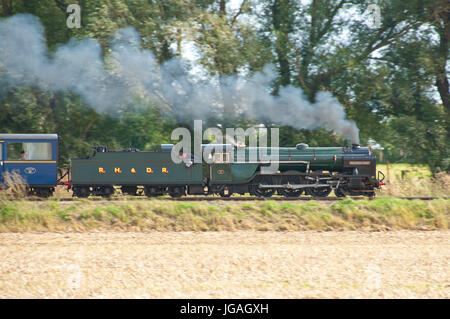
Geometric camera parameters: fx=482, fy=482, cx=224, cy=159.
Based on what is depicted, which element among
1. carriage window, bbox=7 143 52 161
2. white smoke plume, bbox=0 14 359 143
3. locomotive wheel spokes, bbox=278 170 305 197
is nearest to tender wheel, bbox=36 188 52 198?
carriage window, bbox=7 143 52 161

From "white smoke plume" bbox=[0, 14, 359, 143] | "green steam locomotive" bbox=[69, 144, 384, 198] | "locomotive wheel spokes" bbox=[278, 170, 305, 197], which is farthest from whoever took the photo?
"white smoke plume" bbox=[0, 14, 359, 143]

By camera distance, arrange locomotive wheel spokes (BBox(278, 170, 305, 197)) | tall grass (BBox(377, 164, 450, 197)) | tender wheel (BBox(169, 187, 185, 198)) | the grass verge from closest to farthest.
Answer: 1. the grass verge
2. locomotive wheel spokes (BBox(278, 170, 305, 197))
3. tender wheel (BBox(169, 187, 185, 198))
4. tall grass (BBox(377, 164, 450, 197))

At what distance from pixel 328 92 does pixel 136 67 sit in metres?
8.62

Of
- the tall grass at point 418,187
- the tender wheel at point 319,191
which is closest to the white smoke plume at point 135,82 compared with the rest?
the tall grass at point 418,187

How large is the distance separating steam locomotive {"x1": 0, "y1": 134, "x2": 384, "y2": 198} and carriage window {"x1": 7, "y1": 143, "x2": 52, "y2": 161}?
0.11 feet

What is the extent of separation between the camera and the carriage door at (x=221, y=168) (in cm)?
1622

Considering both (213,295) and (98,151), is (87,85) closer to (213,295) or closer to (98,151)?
(98,151)

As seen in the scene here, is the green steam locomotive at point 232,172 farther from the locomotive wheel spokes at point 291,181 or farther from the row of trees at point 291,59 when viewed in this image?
the row of trees at point 291,59

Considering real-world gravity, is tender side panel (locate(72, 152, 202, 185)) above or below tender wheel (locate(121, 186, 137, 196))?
above

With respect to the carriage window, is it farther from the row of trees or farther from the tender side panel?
the row of trees

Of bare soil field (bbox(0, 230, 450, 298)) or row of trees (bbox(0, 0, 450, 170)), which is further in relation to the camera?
row of trees (bbox(0, 0, 450, 170))

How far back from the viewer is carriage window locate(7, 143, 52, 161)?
631 inches

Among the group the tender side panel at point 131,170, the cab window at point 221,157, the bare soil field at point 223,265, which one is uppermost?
the cab window at point 221,157

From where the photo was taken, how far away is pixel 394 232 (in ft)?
40.3
